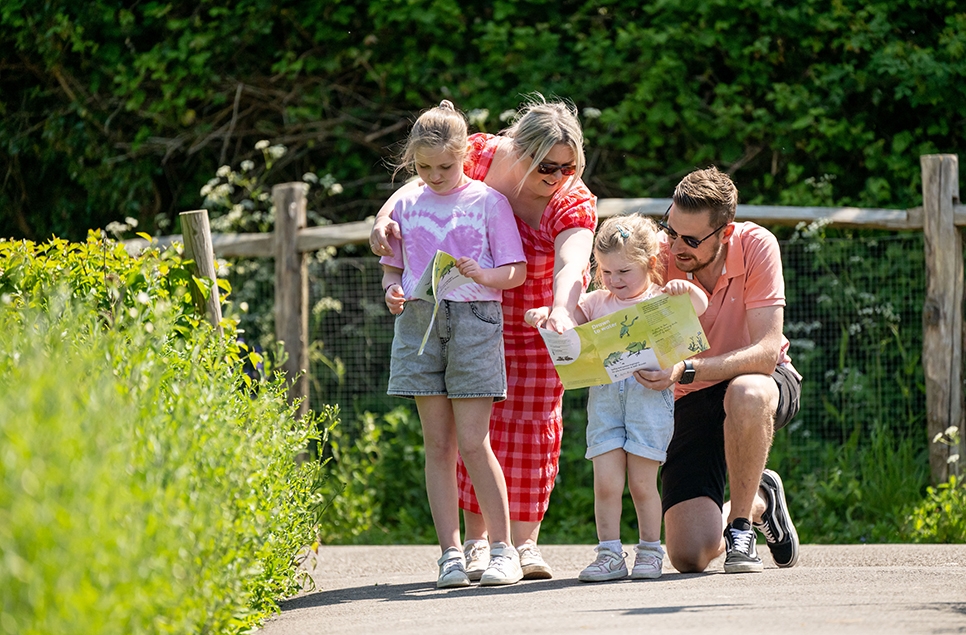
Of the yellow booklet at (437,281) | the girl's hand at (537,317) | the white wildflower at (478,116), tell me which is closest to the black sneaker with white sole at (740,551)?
the girl's hand at (537,317)

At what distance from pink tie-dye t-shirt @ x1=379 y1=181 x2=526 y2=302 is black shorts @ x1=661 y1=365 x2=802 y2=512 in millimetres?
Answer: 938

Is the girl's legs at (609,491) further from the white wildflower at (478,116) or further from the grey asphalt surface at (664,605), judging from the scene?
the white wildflower at (478,116)

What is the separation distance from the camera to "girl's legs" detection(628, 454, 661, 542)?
11.8ft

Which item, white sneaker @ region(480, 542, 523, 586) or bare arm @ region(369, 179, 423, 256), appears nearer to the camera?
white sneaker @ region(480, 542, 523, 586)

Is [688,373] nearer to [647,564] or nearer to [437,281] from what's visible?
[647,564]

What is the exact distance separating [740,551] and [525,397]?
0.88 m

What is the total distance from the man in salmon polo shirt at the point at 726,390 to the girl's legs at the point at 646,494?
271mm

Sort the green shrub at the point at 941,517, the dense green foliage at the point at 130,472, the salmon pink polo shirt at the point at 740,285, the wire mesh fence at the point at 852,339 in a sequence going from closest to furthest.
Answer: the dense green foliage at the point at 130,472 → the salmon pink polo shirt at the point at 740,285 → the green shrub at the point at 941,517 → the wire mesh fence at the point at 852,339

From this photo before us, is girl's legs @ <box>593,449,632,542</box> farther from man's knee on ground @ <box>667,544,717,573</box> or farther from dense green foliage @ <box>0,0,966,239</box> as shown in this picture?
dense green foliage @ <box>0,0,966,239</box>

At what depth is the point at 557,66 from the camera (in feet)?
22.7

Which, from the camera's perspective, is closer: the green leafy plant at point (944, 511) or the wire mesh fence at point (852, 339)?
the green leafy plant at point (944, 511)

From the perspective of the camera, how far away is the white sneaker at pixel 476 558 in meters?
3.66

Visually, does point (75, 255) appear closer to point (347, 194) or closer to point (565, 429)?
point (565, 429)

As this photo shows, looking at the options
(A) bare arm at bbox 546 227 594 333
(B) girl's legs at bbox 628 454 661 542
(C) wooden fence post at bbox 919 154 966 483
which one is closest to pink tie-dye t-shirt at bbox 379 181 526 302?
(A) bare arm at bbox 546 227 594 333
